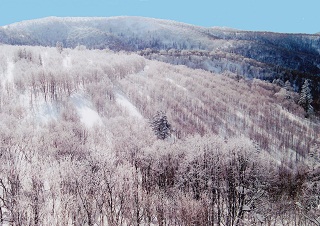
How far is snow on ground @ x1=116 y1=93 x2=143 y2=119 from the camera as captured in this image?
113 meters

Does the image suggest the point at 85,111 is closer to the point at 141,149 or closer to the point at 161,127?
the point at 161,127

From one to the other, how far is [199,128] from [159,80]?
5024cm

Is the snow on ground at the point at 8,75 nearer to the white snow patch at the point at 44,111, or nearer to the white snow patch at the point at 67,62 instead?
the white snow patch at the point at 44,111

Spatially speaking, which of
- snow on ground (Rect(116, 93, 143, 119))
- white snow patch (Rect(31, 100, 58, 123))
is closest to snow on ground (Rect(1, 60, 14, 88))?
white snow patch (Rect(31, 100, 58, 123))

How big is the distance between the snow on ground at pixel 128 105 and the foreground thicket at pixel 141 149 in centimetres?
87

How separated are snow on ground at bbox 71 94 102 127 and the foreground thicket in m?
0.65

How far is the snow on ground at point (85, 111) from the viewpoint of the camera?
314ft

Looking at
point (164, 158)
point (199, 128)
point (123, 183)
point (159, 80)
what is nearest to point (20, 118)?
point (164, 158)

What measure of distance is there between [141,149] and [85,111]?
1947 inches

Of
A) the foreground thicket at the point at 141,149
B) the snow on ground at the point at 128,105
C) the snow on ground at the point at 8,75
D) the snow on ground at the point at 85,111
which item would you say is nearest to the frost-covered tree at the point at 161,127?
the foreground thicket at the point at 141,149

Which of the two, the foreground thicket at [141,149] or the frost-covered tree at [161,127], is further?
the frost-covered tree at [161,127]

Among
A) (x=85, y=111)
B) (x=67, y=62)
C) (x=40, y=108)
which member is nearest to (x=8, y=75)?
(x=40, y=108)

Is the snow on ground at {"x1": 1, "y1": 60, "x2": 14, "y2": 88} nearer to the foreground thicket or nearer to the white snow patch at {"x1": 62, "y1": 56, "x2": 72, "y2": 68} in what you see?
the foreground thicket

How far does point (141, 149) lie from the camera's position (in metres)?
59.0
